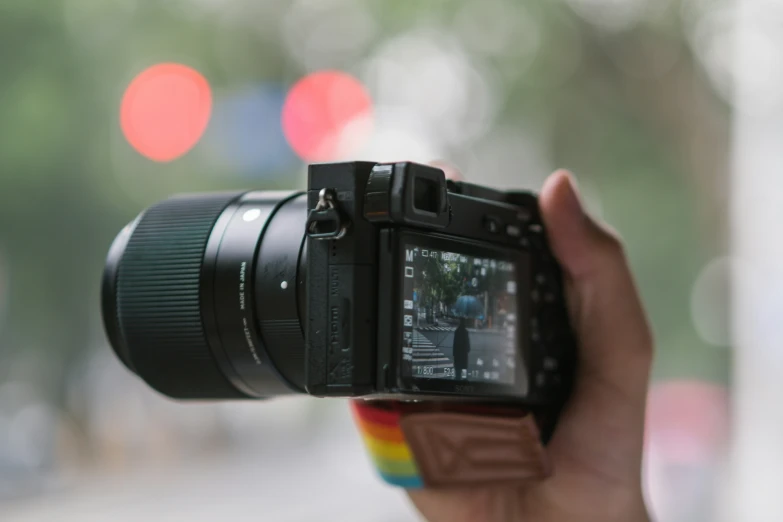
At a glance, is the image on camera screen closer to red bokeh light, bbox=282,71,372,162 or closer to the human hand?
the human hand

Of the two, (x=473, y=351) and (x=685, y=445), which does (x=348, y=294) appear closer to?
(x=473, y=351)

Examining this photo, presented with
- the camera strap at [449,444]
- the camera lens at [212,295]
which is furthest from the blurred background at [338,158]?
the camera strap at [449,444]

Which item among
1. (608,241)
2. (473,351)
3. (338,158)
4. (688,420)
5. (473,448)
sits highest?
(338,158)

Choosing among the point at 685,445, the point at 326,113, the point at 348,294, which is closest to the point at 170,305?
the point at 348,294

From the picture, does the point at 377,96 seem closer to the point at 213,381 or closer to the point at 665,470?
the point at 665,470

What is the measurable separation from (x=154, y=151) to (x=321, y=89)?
0.55m

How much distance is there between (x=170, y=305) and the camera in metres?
0.99

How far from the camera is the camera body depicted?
2.65 ft

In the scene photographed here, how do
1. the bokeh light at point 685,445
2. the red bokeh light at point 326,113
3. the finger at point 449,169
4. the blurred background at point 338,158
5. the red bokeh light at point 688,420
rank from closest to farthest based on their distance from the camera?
the finger at point 449,169 → the blurred background at point 338,158 → the red bokeh light at point 326,113 → the bokeh light at point 685,445 → the red bokeh light at point 688,420

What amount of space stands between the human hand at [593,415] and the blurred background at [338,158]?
1.26 meters

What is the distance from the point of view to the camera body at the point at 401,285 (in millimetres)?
809

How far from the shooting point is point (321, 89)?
9.11ft

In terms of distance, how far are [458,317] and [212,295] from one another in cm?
23

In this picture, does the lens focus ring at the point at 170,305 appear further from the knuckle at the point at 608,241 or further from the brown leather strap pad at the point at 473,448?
the knuckle at the point at 608,241
